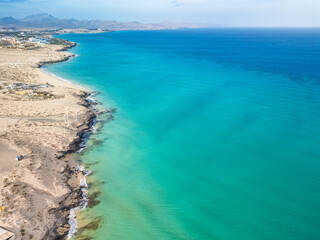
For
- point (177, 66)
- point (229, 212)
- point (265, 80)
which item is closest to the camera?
point (229, 212)

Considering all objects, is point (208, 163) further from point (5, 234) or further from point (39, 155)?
point (5, 234)

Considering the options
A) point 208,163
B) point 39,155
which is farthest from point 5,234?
point 208,163

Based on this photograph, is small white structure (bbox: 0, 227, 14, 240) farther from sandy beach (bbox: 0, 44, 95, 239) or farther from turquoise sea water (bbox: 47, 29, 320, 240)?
turquoise sea water (bbox: 47, 29, 320, 240)

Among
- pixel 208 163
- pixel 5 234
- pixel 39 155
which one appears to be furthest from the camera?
pixel 208 163

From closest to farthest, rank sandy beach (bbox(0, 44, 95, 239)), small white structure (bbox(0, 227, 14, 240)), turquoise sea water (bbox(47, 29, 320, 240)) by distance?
small white structure (bbox(0, 227, 14, 240)) < sandy beach (bbox(0, 44, 95, 239)) < turquoise sea water (bbox(47, 29, 320, 240))

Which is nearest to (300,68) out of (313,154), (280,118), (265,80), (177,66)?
(265,80)

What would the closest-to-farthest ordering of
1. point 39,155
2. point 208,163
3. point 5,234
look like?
point 5,234 → point 39,155 → point 208,163

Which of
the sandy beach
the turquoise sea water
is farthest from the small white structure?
the turquoise sea water

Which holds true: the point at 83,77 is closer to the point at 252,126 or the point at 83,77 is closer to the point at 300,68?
the point at 252,126
